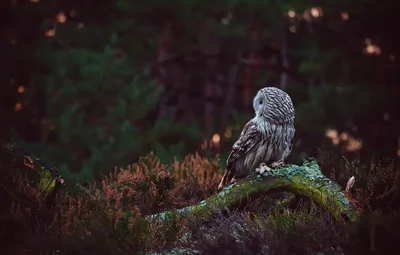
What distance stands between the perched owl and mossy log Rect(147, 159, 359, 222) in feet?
0.44

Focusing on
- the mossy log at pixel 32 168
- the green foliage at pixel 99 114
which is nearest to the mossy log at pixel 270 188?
the mossy log at pixel 32 168

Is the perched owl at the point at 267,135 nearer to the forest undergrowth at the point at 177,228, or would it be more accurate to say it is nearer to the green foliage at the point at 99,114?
the forest undergrowth at the point at 177,228

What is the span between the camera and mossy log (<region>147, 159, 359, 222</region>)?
5680 millimetres

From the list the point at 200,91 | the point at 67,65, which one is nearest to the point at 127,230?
the point at 67,65

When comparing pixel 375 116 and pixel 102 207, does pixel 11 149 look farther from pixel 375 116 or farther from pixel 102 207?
pixel 375 116

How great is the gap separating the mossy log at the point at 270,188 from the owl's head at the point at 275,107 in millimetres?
466

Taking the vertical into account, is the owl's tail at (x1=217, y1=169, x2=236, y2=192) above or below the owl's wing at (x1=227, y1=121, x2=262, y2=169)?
below

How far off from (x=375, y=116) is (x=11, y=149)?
8162 millimetres

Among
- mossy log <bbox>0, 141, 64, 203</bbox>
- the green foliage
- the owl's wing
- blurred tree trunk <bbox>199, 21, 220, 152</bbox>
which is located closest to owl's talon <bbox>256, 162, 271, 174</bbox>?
the owl's wing

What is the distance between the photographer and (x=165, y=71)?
18.0 m

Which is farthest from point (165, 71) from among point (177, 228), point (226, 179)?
point (177, 228)

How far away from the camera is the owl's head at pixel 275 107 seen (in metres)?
5.93

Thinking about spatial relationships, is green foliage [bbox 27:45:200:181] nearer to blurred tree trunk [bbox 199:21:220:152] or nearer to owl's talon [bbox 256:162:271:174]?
blurred tree trunk [bbox 199:21:220:152]

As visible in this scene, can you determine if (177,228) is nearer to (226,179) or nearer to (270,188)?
(270,188)
